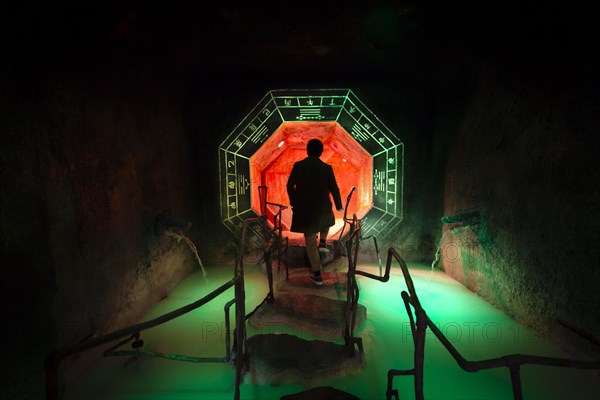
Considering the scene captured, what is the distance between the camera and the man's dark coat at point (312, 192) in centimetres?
442

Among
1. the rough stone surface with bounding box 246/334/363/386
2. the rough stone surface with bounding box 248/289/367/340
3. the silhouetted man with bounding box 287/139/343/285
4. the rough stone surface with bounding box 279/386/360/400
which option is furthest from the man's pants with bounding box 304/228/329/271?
the rough stone surface with bounding box 279/386/360/400

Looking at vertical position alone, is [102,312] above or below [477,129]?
below

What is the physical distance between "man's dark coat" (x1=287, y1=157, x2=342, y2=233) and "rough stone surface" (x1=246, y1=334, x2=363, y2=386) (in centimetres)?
184

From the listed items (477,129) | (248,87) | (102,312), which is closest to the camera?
(102,312)

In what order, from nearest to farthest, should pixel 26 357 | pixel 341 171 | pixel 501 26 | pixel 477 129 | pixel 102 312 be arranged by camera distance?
pixel 26 357 → pixel 102 312 → pixel 501 26 → pixel 477 129 → pixel 341 171

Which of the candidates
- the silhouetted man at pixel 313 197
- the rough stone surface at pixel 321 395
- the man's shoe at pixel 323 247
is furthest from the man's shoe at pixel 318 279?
the rough stone surface at pixel 321 395

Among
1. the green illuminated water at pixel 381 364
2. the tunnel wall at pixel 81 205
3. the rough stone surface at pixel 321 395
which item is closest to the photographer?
the tunnel wall at pixel 81 205

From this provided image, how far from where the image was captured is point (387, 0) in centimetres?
353

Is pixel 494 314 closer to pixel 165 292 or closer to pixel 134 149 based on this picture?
pixel 165 292

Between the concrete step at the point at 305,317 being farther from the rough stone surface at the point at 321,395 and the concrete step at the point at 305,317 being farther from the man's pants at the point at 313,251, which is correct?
the rough stone surface at the point at 321,395

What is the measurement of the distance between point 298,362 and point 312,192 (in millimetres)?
2335

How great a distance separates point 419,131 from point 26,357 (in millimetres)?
5567

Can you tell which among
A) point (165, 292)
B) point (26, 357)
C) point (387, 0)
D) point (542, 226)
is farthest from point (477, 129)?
point (26, 357)

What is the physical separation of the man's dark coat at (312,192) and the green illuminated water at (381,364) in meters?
1.18
